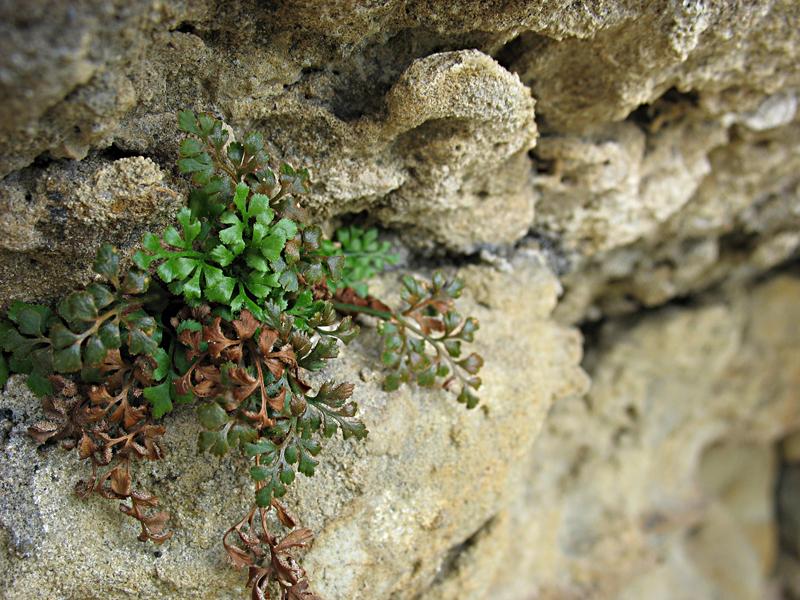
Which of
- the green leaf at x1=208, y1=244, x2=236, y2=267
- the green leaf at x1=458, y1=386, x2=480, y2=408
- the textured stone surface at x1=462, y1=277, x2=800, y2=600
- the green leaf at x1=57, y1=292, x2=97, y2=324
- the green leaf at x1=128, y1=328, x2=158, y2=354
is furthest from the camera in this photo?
the textured stone surface at x1=462, y1=277, x2=800, y2=600

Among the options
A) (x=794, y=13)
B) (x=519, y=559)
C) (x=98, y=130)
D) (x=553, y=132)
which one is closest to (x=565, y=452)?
(x=519, y=559)

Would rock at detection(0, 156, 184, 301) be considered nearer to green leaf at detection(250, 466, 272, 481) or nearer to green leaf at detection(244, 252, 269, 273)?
green leaf at detection(244, 252, 269, 273)

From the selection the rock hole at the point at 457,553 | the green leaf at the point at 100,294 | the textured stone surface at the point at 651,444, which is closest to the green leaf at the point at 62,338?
the green leaf at the point at 100,294

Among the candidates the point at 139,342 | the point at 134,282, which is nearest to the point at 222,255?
the point at 134,282

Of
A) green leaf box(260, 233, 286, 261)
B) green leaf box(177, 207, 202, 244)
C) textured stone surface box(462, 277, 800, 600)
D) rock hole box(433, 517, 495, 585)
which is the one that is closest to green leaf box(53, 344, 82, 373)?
green leaf box(177, 207, 202, 244)

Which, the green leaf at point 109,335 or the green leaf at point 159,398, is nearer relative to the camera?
the green leaf at point 109,335

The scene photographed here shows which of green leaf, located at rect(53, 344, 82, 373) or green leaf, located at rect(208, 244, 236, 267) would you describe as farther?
green leaf, located at rect(208, 244, 236, 267)

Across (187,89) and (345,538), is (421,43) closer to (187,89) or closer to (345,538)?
(187,89)

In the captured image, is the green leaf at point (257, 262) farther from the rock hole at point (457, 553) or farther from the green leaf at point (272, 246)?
the rock hole at point (457, 553)
